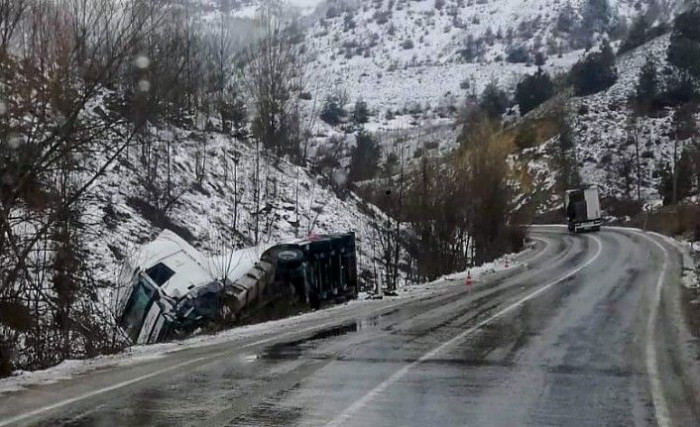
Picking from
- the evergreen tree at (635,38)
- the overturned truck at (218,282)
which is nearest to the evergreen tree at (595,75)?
the evergreen tree at (635,38)

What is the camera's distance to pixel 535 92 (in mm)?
114562

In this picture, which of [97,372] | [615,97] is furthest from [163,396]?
[615,97]

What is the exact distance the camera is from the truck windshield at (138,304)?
1868 centimetres

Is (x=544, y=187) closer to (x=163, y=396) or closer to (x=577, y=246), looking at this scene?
(x=577, y=246)

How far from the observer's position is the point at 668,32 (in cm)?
11156

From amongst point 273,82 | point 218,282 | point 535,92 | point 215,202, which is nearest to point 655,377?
point 218,282

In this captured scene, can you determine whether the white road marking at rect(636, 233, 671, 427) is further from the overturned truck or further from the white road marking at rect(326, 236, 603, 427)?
the overturned truck

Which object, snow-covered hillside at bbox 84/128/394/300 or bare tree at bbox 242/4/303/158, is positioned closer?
snow-covered hillside at bbox 84/128/394/300

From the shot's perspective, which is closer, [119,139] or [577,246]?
[119,139]

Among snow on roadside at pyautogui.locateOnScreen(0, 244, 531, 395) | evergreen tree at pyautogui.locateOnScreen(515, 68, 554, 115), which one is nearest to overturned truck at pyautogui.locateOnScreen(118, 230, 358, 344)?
snow on roadside at pyautogui.locateOnScreen(0, 244, 531, 395)

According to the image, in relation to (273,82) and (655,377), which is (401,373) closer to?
(655,377)

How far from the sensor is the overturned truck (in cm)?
1852

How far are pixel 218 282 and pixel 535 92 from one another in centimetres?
10074

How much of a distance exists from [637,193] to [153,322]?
7746 centimetres
